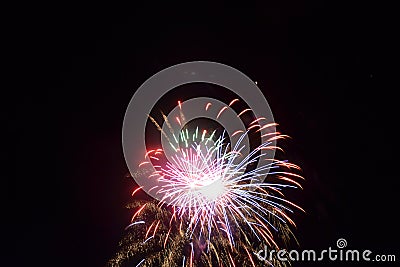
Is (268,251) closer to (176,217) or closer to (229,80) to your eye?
(176,217)

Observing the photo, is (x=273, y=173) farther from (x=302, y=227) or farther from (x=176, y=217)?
(x=302, y=227)

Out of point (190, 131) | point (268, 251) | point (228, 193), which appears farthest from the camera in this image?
point (268, 251)

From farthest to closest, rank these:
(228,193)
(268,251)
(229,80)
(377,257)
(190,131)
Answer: (377,257), (229,80), (268,251), (190,131), (228,193)

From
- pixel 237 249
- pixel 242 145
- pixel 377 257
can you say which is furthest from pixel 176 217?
pixel 377 257

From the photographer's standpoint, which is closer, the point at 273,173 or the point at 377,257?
the point at 273,173

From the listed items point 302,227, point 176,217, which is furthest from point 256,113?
point 302,227

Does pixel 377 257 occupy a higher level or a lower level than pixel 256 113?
lower

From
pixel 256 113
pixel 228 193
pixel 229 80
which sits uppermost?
pixel 229 80
